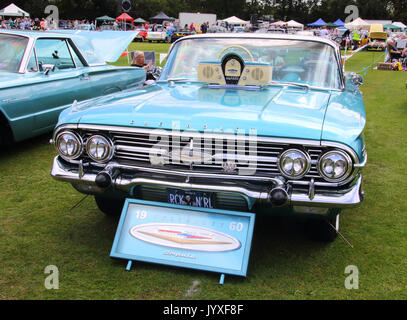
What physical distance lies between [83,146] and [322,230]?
193cm

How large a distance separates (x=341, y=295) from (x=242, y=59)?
2.18 meters

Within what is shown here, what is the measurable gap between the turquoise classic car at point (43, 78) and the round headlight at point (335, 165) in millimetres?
3889

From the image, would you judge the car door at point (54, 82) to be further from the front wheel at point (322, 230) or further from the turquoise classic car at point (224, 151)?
the front wheel at point (322, 230)

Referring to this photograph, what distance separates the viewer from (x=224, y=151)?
274 cm

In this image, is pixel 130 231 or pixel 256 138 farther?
pixel 130 231

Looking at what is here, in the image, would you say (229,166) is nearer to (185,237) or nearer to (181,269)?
(185,237)

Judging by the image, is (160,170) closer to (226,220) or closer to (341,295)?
(226,220)

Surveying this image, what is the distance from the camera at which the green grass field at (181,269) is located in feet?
8.86

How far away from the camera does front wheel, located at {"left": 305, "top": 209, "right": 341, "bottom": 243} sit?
3.20 m

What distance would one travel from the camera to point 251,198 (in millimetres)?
2678

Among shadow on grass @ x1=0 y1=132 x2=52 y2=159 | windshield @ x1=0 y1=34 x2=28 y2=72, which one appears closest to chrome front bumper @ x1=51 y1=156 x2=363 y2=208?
shadow on grass @ x1=0 y1=132 x2=52 y2=159

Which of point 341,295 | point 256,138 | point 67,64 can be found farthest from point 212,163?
point 67,64

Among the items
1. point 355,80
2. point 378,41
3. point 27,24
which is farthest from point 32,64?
point 27,24

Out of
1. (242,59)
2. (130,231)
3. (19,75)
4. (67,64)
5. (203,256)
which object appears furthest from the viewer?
(67,64)
